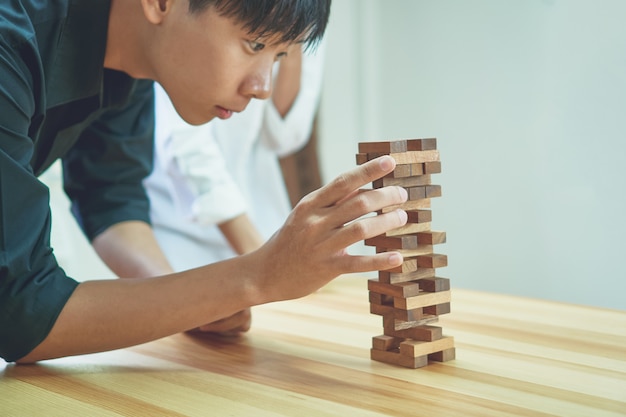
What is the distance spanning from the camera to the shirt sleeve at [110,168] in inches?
54.2

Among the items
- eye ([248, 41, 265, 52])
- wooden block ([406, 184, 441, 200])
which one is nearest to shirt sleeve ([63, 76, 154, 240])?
eye ([248, 41, 265, 52])

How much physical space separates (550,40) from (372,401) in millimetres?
1436

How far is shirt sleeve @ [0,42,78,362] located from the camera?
0.89 metres

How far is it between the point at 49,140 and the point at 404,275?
60cm

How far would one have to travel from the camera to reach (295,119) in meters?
1.90

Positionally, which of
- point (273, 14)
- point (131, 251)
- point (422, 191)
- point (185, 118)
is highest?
point (273, 14)

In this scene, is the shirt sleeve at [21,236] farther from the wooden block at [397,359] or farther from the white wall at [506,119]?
the white wall at [506,119]

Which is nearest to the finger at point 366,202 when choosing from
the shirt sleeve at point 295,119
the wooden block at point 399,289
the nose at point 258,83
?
the wooden block at point 399,289

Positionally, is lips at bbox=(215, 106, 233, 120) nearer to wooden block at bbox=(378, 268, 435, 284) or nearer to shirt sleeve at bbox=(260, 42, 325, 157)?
wooden block at bbox=(378, 268, 435, 284)

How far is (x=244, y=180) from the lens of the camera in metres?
1.97

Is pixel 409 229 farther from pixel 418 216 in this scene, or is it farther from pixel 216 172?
pixel 216 172

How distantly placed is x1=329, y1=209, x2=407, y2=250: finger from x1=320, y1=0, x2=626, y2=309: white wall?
0.85 meters

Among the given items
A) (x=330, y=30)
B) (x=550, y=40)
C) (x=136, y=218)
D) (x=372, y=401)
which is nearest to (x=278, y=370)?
(x=372, y=401)

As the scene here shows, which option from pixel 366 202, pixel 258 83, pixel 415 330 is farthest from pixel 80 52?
pixel 415 330
